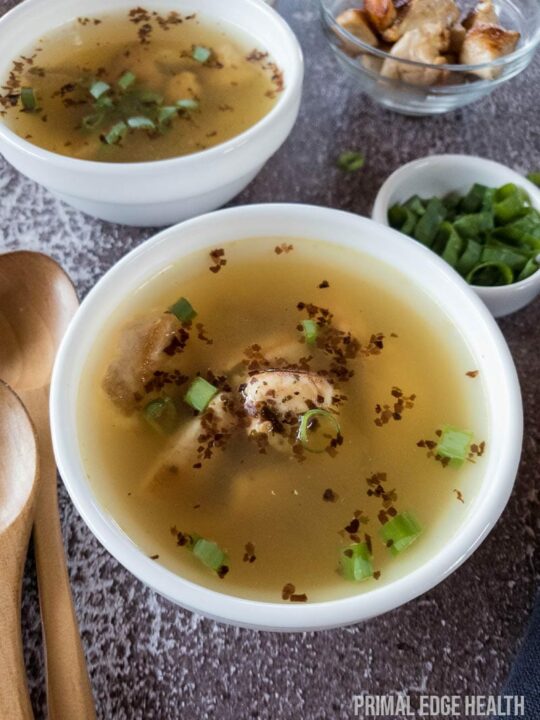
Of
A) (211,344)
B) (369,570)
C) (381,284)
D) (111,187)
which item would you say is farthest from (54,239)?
(369,570)

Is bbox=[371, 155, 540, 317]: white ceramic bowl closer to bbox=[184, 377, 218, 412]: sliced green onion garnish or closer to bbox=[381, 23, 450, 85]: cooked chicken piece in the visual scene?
bbox=[381, 23, 450, 85]: cooked chicken piece

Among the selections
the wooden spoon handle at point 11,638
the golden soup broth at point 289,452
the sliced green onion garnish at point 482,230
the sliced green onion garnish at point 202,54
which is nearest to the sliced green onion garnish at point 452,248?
the sliced green onion garnish at point 482,230

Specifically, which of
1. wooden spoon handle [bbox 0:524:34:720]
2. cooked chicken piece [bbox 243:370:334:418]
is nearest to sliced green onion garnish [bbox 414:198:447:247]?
cooked chicken piece [bbox 243:370:334:418]

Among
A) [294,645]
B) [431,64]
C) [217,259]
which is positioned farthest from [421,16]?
[294,645]

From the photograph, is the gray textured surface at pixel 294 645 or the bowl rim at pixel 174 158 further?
the bowl rim at pixel 174 158

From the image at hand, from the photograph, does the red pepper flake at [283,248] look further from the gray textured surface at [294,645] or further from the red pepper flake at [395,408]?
the gray textured surface at [294,645]

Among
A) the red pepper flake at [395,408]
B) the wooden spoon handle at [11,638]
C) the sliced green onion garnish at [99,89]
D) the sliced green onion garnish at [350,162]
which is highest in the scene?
the sliced green onion garnish at [99,89]
